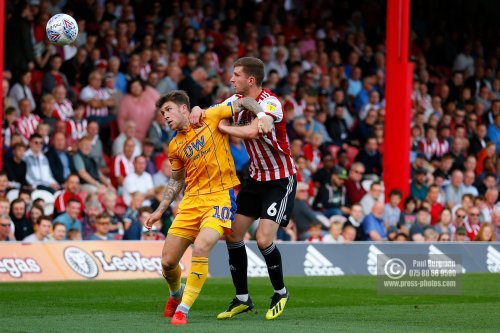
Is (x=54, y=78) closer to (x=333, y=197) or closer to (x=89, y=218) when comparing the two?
(x=89, y=218)

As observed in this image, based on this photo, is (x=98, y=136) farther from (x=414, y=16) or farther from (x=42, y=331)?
(x=414, y=16)

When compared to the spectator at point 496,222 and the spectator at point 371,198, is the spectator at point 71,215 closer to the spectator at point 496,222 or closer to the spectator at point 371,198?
the spectator at point 371,198

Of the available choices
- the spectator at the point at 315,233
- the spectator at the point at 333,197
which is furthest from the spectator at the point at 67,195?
the spectator at the point at 333,197

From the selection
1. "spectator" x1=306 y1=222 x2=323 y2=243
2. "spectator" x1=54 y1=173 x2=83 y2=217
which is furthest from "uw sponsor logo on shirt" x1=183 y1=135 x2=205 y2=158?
"spectator" x1=306 y1=222 x2=323 y2=243

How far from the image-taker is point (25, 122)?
17.3 m

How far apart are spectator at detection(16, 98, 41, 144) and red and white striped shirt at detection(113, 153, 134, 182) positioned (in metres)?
1.38


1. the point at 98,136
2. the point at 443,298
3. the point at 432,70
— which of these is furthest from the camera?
the point at 432,70

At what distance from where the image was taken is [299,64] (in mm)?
21891

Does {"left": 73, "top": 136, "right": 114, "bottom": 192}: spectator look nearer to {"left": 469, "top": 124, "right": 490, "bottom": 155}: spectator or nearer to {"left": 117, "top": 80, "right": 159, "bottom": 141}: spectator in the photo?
{"left": 117, "top": 80, "right": 159, "bottom": 141}: spectator

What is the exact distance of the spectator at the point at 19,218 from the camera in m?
15.1

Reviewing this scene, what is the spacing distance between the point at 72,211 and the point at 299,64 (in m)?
7.63

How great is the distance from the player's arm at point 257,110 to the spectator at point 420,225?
338 inches

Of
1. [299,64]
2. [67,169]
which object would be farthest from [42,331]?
[299,64]

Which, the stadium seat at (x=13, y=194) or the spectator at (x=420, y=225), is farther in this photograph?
the spectator at (x=420, y=225)
